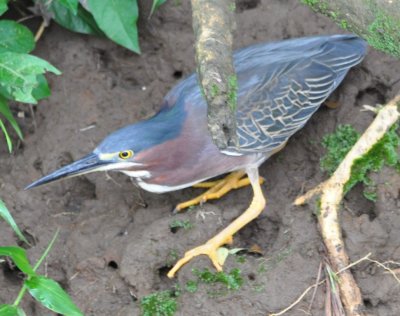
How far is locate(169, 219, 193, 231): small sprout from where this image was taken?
3979 millimetres

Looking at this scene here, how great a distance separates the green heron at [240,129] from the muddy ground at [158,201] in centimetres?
15


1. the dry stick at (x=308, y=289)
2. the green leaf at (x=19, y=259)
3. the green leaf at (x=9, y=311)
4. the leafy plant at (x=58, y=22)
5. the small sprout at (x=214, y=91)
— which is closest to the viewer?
the small sprout at (x=214, y=91)

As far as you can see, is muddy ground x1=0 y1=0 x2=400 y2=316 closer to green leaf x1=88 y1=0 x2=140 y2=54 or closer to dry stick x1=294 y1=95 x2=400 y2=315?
dry stick x1=294 y1=95 x2=400 y2=315

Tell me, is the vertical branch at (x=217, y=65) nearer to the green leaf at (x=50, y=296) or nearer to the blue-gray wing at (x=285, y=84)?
the green leaf at (x=50, y=296)

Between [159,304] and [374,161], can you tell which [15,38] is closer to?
[159,304]

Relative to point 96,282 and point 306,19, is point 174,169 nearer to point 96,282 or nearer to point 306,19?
point 96,282

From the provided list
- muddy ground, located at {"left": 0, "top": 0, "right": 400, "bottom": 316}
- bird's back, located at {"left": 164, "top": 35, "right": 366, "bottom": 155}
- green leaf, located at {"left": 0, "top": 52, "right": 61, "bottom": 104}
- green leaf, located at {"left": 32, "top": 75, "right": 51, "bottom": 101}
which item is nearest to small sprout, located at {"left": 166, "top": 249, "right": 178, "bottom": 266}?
muddy ground, located at {"left": 0, "top": 0, "right": 400, "bottom": 316}

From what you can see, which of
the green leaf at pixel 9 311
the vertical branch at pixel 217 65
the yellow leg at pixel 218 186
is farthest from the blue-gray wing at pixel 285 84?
the green leaf at pixel 9 311

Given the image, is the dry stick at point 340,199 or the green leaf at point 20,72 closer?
the dry stick at point 340,199

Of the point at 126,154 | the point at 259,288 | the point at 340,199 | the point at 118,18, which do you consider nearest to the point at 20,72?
the point at 126,154

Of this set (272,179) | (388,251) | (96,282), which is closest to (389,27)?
(388,251)

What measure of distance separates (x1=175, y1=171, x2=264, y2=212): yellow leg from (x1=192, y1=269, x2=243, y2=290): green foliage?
0.54 metres

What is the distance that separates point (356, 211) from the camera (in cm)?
395

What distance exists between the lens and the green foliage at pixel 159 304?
364 cm
